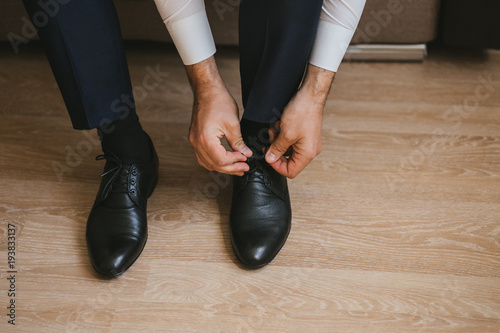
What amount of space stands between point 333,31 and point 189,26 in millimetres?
249

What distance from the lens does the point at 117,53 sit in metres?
0.75

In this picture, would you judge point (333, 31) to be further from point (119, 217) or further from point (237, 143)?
point (119, 217)

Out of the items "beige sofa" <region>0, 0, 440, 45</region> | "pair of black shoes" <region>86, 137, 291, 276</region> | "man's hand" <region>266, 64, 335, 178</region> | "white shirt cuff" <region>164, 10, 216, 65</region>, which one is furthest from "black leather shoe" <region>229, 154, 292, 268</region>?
"beige sofa" <region>0, 0, 440, 45</region>

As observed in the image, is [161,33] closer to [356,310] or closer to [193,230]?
[193,230]

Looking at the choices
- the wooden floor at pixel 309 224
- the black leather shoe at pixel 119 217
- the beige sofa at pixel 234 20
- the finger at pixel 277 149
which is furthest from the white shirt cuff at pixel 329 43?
the beige sofa at pixel 234 20

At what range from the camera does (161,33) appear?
130 centimetres

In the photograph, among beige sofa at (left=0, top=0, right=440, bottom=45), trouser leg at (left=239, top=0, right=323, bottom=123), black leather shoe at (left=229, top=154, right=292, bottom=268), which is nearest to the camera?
trouser leg at (left=239, top=0, right=323, bottom=123)

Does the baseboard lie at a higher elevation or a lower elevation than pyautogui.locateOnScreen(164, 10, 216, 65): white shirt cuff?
lower

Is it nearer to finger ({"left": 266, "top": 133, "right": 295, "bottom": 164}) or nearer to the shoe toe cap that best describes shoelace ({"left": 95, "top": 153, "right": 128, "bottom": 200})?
the shoe toe cap

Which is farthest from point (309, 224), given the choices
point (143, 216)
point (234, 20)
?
point (234, 20)

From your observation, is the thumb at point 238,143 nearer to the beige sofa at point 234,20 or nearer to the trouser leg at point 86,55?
the trouser leg at point 86,55

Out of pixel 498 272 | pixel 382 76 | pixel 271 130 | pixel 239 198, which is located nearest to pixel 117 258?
pixel 239 198

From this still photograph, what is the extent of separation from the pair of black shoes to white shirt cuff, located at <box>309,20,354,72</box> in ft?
0.73

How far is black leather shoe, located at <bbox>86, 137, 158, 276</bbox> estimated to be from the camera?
2.53 ft
